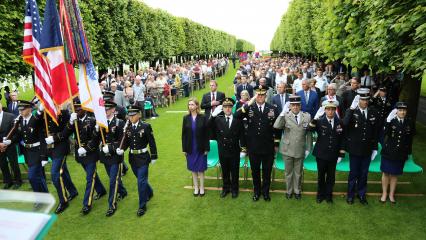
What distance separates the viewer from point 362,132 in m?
7.23

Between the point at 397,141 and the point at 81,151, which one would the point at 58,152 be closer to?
the point at 81,151

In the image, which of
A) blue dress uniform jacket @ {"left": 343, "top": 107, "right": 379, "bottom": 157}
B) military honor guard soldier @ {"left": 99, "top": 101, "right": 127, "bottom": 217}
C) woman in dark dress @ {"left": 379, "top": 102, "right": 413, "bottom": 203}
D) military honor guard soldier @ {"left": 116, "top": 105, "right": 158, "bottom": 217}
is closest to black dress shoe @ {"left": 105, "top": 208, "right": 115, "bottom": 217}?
military honor guard soldier @ {"left": 99, "top": 101, "right": 127, "bottom": 217}

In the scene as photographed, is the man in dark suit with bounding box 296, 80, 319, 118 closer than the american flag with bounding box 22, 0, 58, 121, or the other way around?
the american flag with bounding box 22, 0, 58, 121

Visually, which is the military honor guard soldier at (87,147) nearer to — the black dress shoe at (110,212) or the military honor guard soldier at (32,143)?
the black dress shoe at (110,212)

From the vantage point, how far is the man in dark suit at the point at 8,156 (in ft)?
28.8

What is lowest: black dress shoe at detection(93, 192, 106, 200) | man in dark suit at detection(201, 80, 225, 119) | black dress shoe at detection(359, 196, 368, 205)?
black dress shoe at detection(93, 192, 106, 200)

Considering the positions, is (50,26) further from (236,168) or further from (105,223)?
(236,168)

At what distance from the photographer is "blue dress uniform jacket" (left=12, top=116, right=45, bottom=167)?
7691mm

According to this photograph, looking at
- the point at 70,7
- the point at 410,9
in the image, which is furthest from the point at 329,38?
the point at 70,7

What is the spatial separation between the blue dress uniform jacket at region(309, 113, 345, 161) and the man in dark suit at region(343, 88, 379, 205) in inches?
8.4

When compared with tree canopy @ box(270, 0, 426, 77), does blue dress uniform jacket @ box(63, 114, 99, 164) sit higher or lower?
lower

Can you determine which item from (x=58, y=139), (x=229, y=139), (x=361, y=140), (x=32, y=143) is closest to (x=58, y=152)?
(x=58, y=139)

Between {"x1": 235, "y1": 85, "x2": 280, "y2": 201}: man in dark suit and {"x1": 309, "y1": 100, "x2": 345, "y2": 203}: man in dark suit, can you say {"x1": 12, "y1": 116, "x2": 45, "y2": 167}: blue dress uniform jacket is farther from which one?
{"x1": 309, "y1": 100, "x2": 345, "y2": 203}: man in dark suit

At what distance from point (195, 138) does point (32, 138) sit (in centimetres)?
363
